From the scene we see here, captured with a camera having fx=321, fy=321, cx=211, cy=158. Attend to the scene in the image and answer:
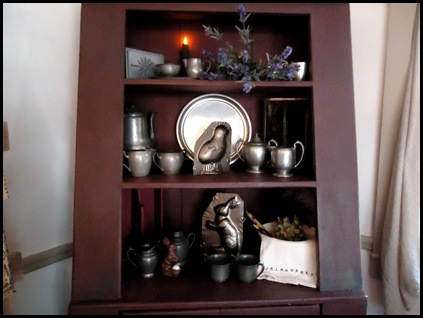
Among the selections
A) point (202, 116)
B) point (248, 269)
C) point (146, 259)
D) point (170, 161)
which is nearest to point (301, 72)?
point (202, 116)

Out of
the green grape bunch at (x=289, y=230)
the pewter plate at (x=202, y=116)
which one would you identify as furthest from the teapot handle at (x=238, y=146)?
the green grape bunch at (x=289, y=230)

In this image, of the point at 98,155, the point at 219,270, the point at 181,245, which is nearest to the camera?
the point at 98,155

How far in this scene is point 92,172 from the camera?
3.50 ft

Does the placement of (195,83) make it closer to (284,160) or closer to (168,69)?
(168,69)

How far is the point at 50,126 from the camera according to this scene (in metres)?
1.32

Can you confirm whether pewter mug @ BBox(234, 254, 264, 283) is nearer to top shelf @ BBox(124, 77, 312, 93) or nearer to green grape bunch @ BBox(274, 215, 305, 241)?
green grape bunch @ BBox(274, 215, 305, 241)

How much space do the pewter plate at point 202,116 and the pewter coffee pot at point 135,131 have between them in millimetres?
157

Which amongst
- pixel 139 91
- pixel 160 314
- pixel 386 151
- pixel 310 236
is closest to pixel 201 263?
pixel 160 314

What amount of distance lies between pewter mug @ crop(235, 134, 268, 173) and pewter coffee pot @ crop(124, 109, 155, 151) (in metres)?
0.38

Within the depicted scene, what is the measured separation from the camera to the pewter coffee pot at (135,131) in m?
1.19

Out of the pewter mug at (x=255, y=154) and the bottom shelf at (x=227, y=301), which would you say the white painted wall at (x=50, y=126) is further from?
the pewter mug at (x=255, y=154)

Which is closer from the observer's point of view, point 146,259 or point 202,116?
point 146,259

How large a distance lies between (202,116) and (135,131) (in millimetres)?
294

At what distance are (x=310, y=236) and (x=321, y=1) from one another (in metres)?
0.85
